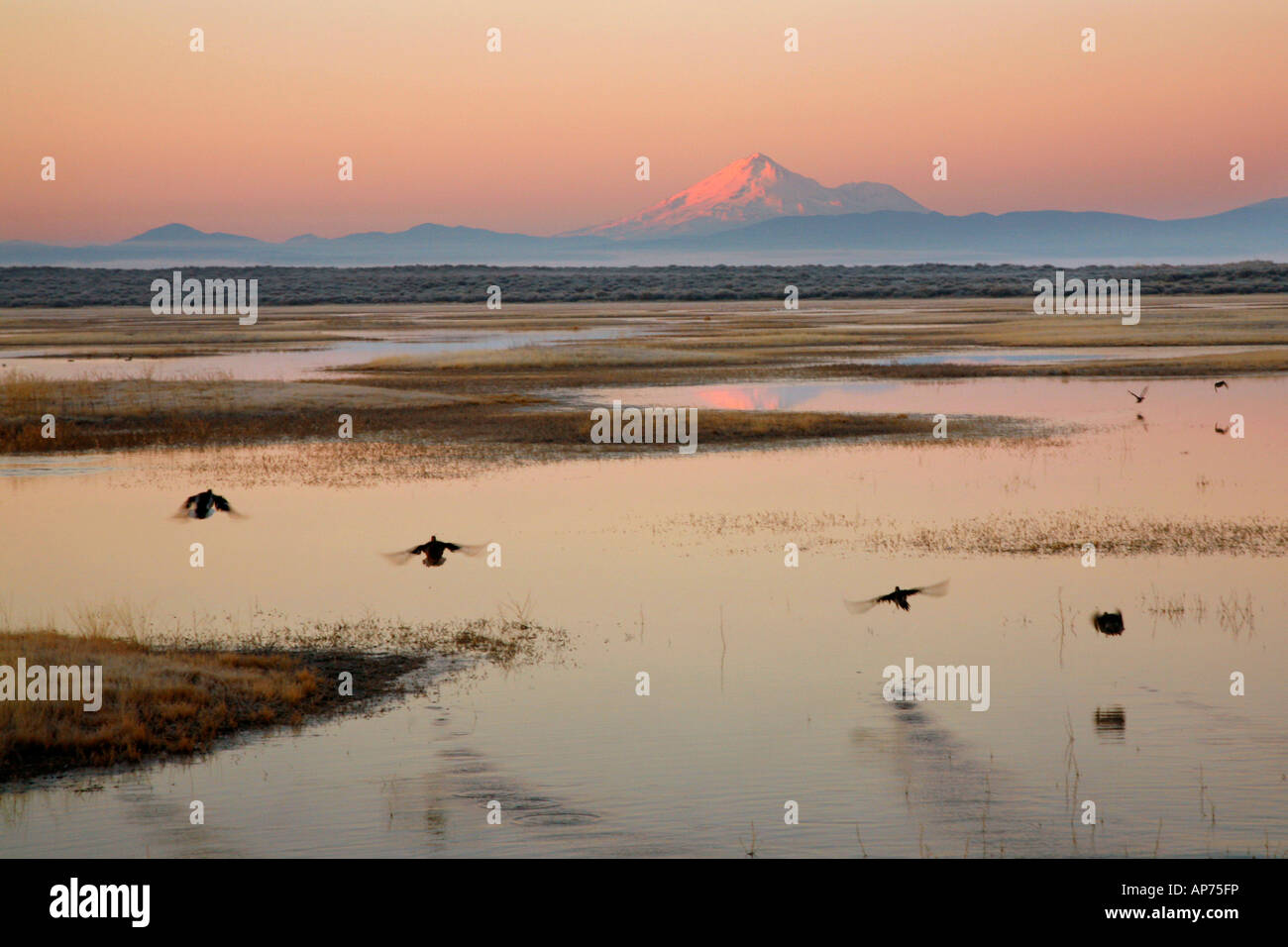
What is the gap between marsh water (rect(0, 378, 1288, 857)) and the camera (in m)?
10.1

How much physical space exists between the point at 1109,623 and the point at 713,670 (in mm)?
4459

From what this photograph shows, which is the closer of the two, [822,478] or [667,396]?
[822,478]

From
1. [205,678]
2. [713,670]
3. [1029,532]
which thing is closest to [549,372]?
[1029,532]

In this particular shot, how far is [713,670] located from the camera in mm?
14055

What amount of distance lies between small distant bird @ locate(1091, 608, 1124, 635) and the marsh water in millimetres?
155

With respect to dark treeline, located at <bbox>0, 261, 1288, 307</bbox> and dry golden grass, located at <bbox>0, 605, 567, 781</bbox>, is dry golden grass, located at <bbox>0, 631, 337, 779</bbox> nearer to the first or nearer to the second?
dry golden grass, located at <bbox>0, 605, 567, 781</bbox>

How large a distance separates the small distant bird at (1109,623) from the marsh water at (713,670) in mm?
155

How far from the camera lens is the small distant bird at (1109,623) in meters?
15.0

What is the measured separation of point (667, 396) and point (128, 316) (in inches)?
2745

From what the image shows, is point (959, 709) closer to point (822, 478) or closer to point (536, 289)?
point (822, 478)

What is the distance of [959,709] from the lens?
498 inches

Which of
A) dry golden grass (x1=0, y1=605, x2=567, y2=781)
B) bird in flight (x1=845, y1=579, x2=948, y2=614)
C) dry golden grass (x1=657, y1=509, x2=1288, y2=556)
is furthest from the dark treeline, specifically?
dry golden grass (x1=0, y1=605, x2=567, y2=781)

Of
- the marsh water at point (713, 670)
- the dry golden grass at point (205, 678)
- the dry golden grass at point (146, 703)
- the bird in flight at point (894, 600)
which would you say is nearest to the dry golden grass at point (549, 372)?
the marsh water at point (713, 670)
